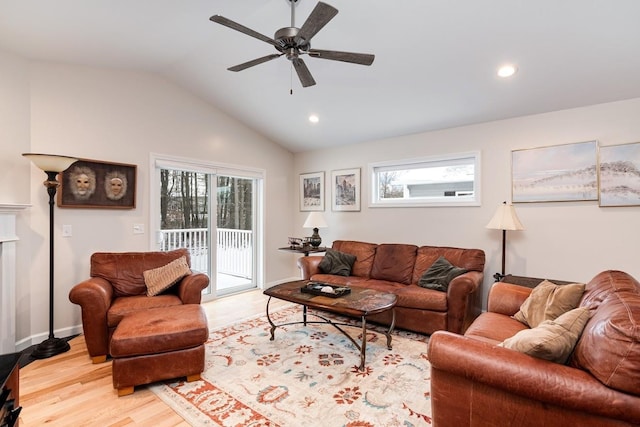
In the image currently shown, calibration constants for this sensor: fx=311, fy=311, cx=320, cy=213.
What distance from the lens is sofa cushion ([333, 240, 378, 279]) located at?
14.5 feet

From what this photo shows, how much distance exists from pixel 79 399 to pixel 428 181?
440 centimetres

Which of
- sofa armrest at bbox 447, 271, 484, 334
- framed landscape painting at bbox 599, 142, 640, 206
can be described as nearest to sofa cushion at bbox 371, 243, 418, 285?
sofa armrest at bbox 447, 271, 484, 334

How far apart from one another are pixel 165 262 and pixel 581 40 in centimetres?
446

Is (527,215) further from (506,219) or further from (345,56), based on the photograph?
(345,56)

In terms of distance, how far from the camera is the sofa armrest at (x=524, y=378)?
1.20 metres

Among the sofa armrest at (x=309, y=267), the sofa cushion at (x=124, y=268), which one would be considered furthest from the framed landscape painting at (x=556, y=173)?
the sofa cushion at (x=124, y=268)

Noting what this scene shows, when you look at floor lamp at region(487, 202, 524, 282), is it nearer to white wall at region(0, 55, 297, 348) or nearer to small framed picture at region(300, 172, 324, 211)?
small framed picture at region(300, 172, 324, 211)

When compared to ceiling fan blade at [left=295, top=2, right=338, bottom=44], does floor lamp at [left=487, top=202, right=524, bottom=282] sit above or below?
below

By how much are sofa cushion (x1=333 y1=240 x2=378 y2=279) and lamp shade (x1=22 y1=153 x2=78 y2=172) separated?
342 centimetres

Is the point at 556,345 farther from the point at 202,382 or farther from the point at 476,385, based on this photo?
the point at 202,382

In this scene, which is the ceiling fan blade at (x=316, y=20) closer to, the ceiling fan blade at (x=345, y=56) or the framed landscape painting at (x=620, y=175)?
the ceiling fan blade at (x=345, y=56)

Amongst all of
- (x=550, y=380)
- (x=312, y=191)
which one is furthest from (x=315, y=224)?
(x=550, y=380)

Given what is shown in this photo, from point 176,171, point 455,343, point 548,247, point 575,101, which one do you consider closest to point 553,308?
point 455,343

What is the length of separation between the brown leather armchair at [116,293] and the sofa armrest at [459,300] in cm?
253
